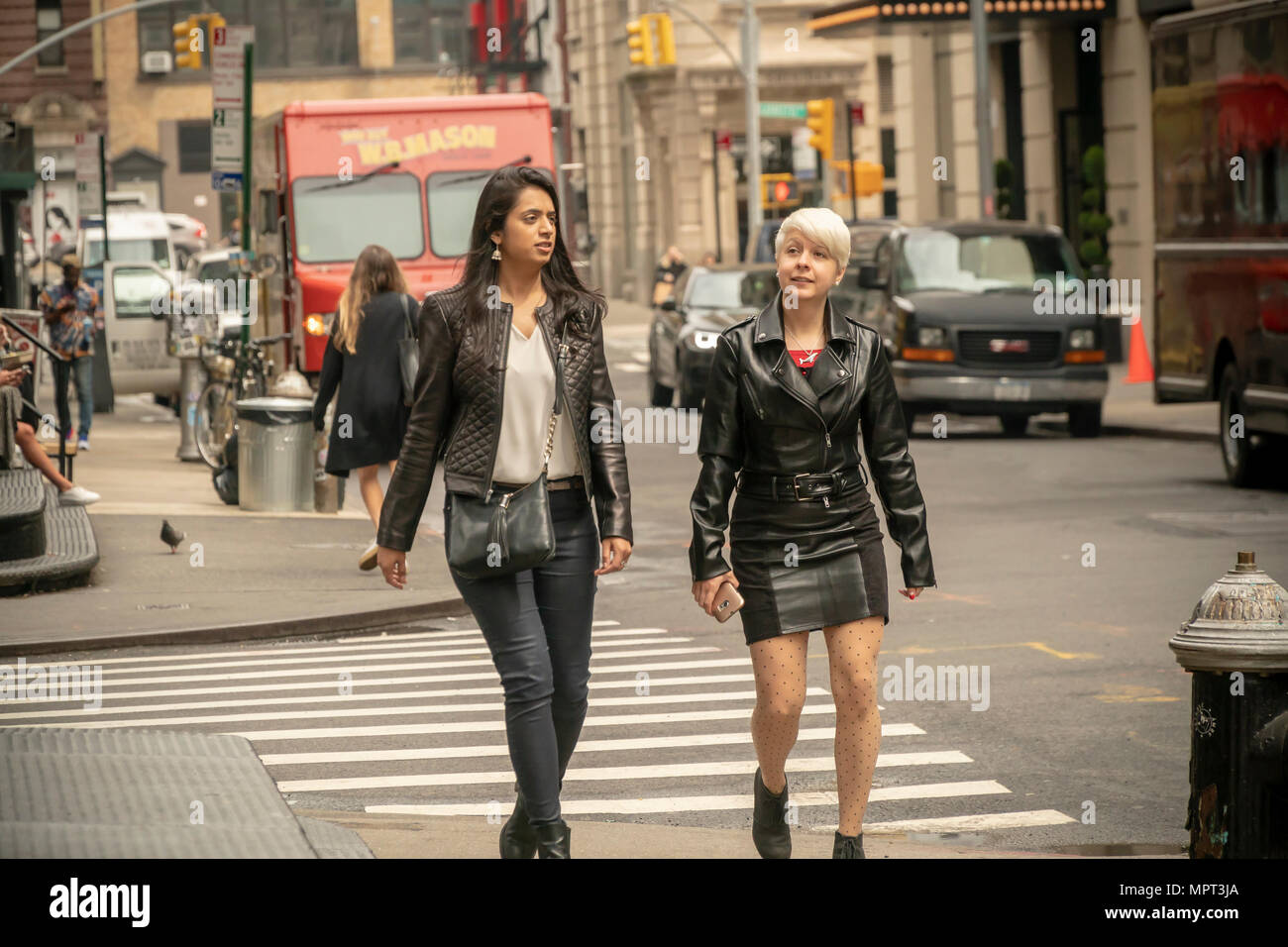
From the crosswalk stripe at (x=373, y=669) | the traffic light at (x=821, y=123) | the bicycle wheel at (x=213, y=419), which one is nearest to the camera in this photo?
the crosswalk stripe at (x=373, y=669)

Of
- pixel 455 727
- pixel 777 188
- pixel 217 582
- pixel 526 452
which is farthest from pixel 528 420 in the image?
pixel 777 188

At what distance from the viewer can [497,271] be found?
5871 millimetres

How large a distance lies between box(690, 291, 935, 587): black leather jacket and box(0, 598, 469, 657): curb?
5.58m

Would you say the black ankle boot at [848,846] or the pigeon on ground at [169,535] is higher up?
the pigeon on ground at [169,535]

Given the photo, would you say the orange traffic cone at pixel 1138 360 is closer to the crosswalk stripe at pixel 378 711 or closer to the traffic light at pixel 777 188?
the traffic light at pixel 777 188

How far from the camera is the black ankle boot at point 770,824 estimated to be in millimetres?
5887

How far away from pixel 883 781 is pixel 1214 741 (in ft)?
6.57

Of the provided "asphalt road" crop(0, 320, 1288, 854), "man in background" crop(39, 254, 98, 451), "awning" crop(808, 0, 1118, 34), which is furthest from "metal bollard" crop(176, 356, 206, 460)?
"awning" crop(808, 0, 1118, 34)

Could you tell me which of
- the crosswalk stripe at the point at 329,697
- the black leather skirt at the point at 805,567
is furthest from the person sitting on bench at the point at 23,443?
the black leather skirt at the point at 805,567

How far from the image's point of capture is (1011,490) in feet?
56.2

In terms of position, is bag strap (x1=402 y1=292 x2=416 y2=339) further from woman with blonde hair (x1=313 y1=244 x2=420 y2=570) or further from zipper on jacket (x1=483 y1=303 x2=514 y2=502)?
zipper on jacket (x1=483 y1=303 x2=514 y2=502)

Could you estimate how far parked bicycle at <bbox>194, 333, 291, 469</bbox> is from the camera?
61.7 feet

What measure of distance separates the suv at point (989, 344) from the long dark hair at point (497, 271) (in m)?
15.9

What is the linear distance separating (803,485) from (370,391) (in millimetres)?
6964
